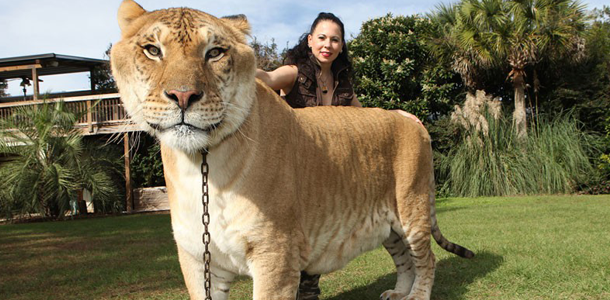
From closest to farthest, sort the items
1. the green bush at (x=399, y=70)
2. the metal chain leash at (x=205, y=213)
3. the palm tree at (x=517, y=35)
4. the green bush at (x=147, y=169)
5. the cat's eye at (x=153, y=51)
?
the cat's eye at (x=153, y=51) → the metal chain leash at (x=205, y=213) → the palm tree at (x=517, y=35) → the green bush at (x=147, y=169) → the green bush at (x=399, y=70)

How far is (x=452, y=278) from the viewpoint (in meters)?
5.11

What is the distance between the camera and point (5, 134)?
15094 millimetres

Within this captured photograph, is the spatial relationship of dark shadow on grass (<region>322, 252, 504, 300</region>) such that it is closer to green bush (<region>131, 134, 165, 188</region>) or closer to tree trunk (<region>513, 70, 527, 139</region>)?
tree trunk (<region>513, 70, 527, 139</region>)

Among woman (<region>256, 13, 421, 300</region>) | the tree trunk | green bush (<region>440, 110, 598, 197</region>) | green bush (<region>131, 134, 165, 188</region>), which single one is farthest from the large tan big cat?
green bush (<region>131, 134, 165, 188</region>)

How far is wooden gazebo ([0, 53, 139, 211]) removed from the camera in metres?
17.4

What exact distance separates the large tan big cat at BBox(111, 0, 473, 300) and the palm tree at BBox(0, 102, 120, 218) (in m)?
12.8

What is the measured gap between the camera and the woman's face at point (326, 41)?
4562 millimetres

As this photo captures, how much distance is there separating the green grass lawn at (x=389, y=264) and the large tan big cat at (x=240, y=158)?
1.48m

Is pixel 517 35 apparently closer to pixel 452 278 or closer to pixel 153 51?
pixel 452 278

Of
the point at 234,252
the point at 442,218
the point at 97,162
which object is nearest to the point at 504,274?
the point at 234,252

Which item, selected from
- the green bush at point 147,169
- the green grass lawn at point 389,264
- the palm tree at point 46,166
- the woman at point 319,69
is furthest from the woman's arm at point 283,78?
the green bush at point 147,169

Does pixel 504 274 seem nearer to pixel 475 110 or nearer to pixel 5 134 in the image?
pixel 475 110

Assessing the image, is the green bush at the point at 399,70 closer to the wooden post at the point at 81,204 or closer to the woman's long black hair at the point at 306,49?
the wooden post at the point at 81,204

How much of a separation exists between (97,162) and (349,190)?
14.4 metres
